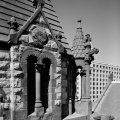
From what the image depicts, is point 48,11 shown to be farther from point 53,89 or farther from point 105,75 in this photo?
point 105,75

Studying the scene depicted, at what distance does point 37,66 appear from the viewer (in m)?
8.56

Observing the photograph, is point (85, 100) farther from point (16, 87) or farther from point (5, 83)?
point (5, 83)

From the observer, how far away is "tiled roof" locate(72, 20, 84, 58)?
11.6 meters

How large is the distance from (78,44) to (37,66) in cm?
411

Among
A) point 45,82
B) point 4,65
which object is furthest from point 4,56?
point 45,82

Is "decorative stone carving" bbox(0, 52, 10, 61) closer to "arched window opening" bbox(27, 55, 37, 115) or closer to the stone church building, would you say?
the stone church building

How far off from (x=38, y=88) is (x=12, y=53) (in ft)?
6.59

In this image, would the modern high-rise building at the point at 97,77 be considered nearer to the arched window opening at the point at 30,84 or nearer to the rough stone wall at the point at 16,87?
the arched window opening at the point at 30,84

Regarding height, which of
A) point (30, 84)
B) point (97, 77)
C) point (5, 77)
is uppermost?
point (5, 77)

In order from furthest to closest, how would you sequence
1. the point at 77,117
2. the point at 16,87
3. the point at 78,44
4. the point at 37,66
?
the point at 78,44 < the point at 77,117 < the point at 37,66 < the point at 16,87

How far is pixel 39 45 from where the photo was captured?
28.6ft

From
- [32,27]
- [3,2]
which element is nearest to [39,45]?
[32,27]

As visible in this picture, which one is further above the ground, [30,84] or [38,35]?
[38,35]

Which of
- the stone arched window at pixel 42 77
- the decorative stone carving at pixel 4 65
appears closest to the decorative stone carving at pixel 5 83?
the decorative stone carving at pixel 4 65
